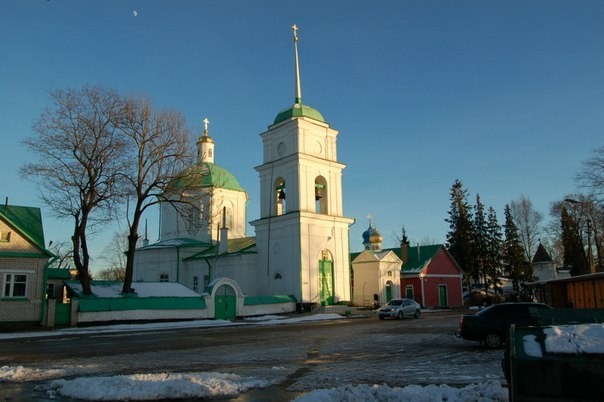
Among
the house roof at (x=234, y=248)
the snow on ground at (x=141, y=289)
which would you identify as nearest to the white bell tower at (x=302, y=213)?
the house roof at (x=234, y=248)

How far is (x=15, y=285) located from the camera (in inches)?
1037

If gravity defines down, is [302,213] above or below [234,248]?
above

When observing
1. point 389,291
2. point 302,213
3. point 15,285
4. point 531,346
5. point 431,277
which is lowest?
point 531,346

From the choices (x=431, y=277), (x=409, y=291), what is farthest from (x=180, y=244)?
(x=431, y=277)

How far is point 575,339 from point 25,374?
10148mm

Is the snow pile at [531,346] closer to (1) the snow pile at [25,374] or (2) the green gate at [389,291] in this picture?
(1) the snow pile at [25,374]

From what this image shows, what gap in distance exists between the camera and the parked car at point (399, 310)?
106ft

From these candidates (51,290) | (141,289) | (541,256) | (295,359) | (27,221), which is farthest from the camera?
(541,256)

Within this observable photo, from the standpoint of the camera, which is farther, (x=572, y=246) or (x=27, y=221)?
(x=572, y=246)

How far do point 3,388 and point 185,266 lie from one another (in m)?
38.5

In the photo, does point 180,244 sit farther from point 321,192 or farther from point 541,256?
point 541,256

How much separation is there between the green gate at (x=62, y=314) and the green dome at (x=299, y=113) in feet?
72.1

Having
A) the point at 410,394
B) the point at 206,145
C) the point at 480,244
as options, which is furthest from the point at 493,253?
the point at 410,394

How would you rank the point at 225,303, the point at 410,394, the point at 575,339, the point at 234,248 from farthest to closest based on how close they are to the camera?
the point at 234,248 < the point at 225,303 < the point at 410,394 < the point at 575,339
